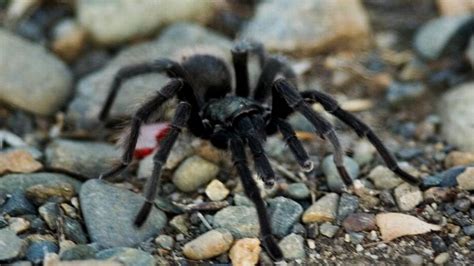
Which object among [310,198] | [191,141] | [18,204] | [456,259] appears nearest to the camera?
[456,259]

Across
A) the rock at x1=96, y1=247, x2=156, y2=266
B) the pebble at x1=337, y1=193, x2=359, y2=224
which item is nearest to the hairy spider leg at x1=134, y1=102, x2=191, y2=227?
the rock at x1=96, y1=247, x2=156, y2=266

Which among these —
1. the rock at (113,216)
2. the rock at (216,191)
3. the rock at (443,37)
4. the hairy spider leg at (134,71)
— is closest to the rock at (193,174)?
the rock at (216,191)

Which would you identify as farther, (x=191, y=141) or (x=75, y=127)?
(x=75, y=127)

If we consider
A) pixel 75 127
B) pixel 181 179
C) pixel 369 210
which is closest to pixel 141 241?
pixel 181 179

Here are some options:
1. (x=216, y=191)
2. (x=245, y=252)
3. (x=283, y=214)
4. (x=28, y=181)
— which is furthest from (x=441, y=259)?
(x=28, y=181)

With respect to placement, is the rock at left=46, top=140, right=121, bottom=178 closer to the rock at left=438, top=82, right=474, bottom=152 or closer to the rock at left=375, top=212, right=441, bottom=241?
the rock at left=375, top=212, right=441, bottom=241

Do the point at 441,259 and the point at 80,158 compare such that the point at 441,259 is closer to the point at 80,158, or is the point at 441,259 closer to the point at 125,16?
the point at 80,158

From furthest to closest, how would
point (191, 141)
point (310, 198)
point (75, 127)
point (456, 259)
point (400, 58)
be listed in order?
point (400, 58)
point (75, 127)
point (191, 141)
point (310, 198)
point (456, 259)

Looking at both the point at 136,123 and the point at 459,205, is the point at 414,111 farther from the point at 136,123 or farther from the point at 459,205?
the point at 136,123
